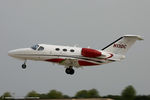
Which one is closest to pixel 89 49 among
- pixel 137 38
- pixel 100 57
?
pixel 100 57

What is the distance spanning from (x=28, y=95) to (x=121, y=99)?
839 cm

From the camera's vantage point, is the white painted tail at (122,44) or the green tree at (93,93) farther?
the white painted tail at (122,44)

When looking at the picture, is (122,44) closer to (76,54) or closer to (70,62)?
(76,54)

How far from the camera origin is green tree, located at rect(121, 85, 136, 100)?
1377 inches

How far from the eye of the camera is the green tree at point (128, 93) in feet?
115

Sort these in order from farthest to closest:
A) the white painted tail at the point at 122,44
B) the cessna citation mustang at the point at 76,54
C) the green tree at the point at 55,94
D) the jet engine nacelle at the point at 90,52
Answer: the white painted tail at the point at 122,44 → the cessna citation mustang at the point at 76,54 → the jet engine nacelle at the point at 90,52 → the green tree at the point at 55,94

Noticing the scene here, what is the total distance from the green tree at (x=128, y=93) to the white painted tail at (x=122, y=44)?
395 inches

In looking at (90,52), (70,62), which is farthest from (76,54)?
(90,52)

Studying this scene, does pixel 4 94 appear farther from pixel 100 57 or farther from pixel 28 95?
pixel 100 57

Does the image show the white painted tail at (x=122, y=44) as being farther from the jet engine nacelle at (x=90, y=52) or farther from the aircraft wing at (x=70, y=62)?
the aircraft wing at (x=70, y=62)

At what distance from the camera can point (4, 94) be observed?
117 feet

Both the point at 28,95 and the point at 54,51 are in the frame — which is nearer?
the point at 28,95

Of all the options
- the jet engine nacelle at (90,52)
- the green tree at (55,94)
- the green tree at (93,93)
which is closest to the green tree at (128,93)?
the green tree at (93,93)

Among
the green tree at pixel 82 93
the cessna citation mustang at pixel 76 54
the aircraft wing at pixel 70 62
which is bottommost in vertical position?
the green tree at pixel 82 93
